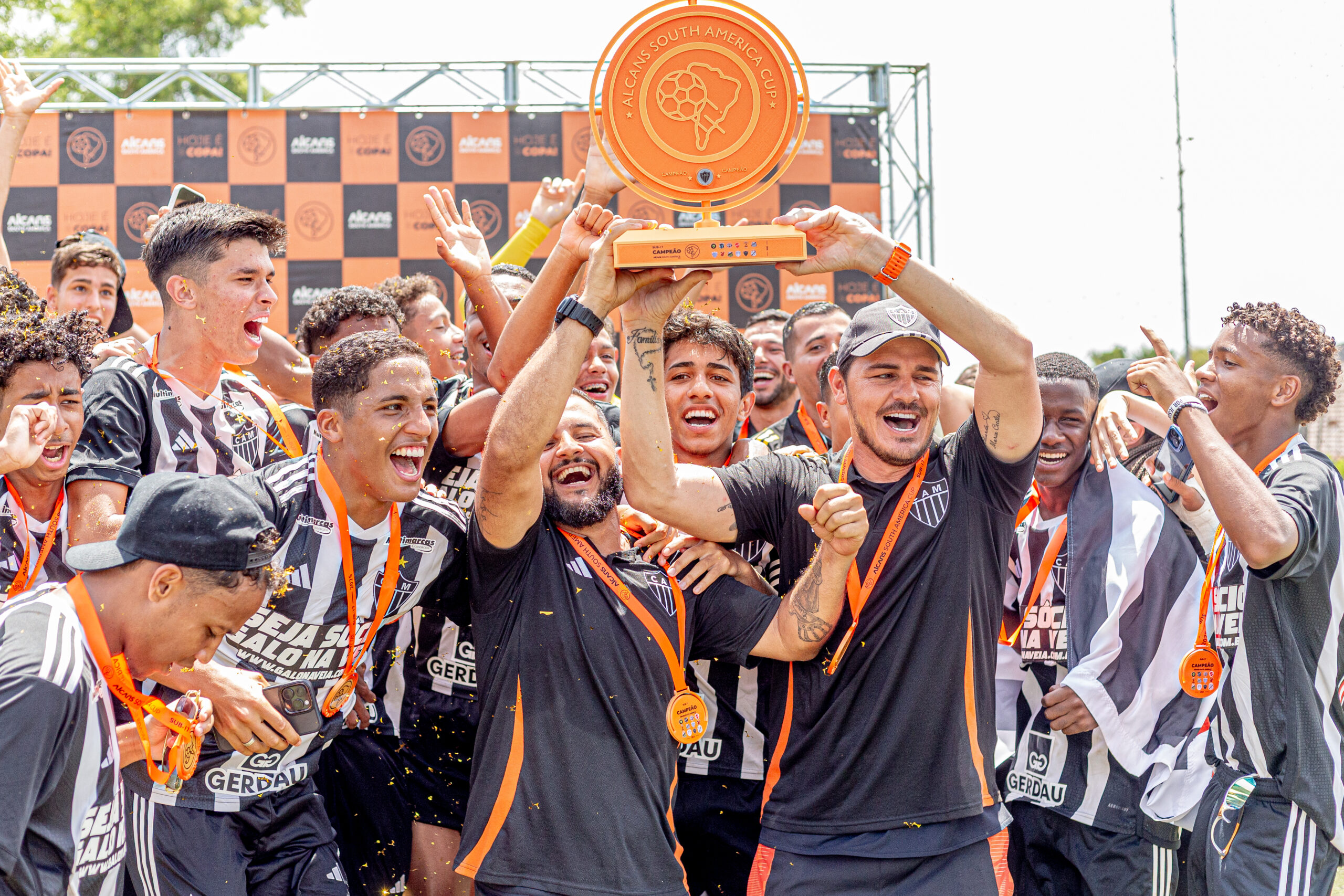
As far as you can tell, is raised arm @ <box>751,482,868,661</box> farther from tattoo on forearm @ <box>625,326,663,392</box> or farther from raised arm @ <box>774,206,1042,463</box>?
tattoo on forearm @ <box>625,326,663,392</box>

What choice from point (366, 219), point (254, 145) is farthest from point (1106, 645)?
point (254, 145)

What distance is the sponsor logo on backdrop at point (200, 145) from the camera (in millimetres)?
9922

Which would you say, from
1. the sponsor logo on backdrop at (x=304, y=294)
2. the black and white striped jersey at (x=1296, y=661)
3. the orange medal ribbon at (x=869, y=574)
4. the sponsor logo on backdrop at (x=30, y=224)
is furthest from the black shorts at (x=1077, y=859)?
the sponsor logo on backdrop at (x=30, y=224)

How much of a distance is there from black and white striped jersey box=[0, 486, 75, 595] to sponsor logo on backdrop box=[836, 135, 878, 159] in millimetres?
8064

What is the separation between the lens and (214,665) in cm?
318

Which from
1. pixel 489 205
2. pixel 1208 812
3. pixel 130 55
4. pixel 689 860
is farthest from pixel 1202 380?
pixel 130 55

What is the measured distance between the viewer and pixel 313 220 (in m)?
10.1

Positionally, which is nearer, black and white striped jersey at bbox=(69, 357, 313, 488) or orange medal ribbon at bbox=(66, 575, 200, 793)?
orange medal ribbon at bbox=(66, 575, 200, 793)

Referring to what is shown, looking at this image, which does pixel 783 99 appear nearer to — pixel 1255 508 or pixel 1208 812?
pixel 1255 508

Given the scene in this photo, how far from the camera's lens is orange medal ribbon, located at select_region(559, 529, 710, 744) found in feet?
10.6

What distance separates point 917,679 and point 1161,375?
168 centimetres

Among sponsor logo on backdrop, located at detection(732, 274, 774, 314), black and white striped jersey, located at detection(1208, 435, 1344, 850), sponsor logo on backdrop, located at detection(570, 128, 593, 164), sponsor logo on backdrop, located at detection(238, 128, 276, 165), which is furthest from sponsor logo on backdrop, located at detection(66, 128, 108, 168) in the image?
black and white striped jersey, located at detection(1208, 435, 1344, 850)

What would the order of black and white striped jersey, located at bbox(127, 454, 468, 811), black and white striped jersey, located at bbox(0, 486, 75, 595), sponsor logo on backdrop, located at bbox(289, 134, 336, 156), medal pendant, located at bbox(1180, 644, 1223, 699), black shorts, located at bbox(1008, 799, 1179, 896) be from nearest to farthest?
black and white striped jersey, located at bbox(127, 454, 468, 811) → black and white striped jersey, located at bbox(0, 486, 75, 595) → medal pendant, located at bbox(1180, 644, 1223, 699) → black shorts, located at bbox(1008, 799, 1179, 896) → sponsor logo on backdrop, located at bbox(289, 134, 336, 156)

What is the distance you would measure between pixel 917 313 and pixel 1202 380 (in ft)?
5.47
